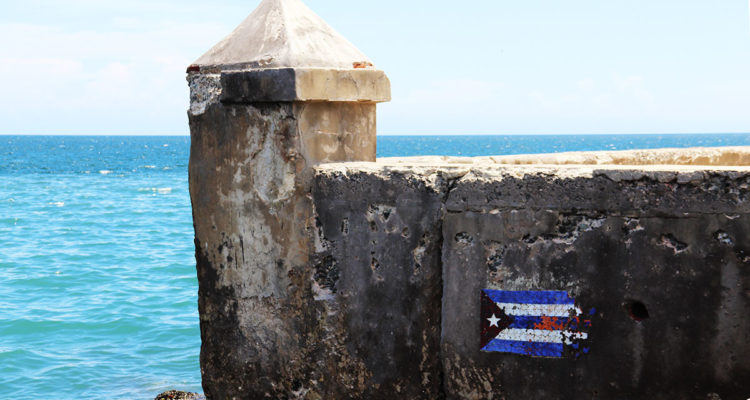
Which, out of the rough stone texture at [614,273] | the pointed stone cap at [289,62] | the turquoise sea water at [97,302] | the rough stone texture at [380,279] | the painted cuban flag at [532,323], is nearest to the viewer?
the rough stone texture at [614,273]

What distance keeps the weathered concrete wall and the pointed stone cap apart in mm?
355

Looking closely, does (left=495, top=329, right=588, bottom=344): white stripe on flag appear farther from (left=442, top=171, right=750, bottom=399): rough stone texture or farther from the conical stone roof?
the conical stone roof

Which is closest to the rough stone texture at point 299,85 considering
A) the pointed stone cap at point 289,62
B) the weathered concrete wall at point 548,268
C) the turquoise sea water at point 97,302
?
the pointed stone cap at point 289,62

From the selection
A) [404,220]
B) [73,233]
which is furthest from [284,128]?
[73,233]

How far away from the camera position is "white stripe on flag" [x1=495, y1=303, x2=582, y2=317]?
2.84 m

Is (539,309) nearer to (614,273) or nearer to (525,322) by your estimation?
(525,322)

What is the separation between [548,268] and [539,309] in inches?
6.5

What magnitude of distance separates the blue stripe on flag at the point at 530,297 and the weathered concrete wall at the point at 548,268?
0.07 feet

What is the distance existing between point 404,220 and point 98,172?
156 feet

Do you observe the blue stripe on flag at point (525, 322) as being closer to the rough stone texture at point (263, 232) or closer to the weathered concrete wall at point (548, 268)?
the weathered concrete wall at point (548, 268)

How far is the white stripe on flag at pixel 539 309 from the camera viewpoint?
9.30 feet

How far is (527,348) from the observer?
2895 millimetres

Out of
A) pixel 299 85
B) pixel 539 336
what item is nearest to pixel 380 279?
pixel 539 336

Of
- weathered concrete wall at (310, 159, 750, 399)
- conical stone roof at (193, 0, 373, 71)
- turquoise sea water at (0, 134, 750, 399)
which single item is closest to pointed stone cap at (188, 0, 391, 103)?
conical stone roof at (193, 0, 373, 71)
